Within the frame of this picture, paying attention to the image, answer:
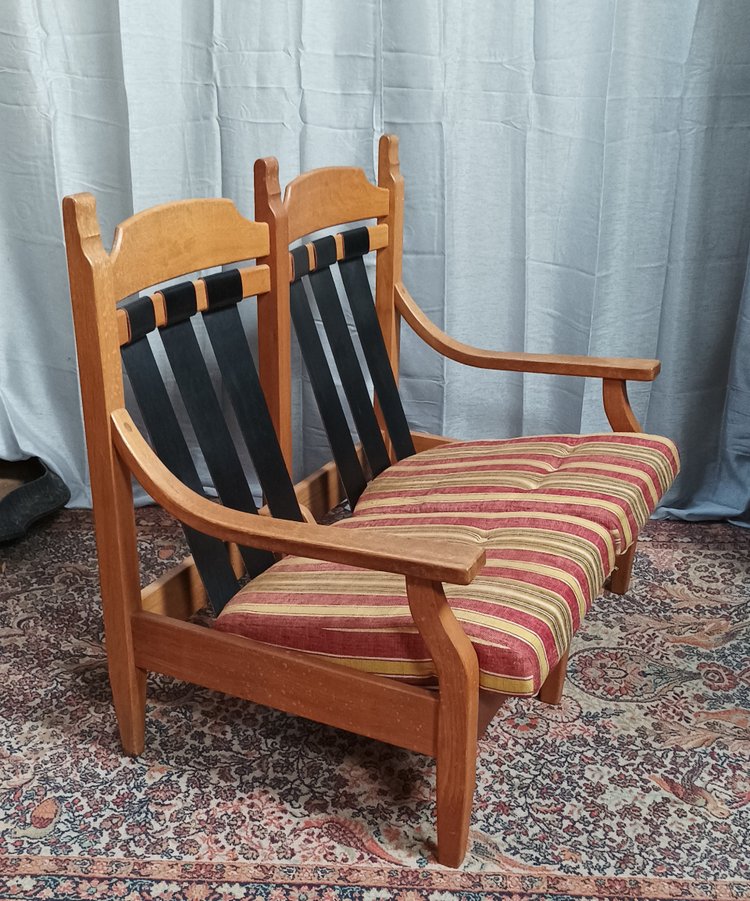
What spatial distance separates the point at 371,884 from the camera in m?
1.37

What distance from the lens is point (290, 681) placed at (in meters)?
1.41

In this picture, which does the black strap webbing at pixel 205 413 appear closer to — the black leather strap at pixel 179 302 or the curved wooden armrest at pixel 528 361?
the black leather strap at pixel 179 302

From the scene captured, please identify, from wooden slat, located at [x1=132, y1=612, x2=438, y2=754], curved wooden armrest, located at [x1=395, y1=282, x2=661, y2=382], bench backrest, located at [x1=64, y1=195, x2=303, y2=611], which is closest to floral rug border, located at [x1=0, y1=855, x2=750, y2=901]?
wooden slat, located at [x1=132, y1=612, x2=438, y2=754]

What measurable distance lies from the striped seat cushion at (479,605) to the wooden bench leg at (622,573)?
Result: 0.58 metres

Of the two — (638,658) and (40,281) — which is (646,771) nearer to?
(638,658)

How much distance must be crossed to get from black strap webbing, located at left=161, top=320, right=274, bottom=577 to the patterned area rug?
1.23 feet

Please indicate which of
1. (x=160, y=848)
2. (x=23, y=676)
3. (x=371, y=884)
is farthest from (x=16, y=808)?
(x=371, y=884)

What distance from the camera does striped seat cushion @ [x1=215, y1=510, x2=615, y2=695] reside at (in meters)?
1.27

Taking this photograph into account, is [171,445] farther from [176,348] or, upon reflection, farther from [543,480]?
[543,480]

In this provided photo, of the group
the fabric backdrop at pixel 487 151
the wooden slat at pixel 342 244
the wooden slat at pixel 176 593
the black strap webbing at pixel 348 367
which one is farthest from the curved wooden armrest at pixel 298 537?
the fabric backdrop at pixel 487 151

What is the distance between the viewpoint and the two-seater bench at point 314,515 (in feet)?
4.25

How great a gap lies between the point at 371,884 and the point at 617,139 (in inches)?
65.3

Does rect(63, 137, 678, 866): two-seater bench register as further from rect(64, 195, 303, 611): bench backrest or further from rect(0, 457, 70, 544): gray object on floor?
rect(0, 457, 70, 544): gray object on floor

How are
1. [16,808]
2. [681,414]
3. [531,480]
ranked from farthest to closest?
[681,414] < [531,480] < [16,808]
